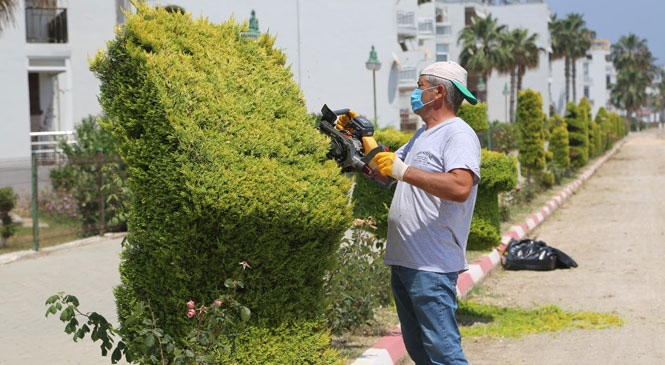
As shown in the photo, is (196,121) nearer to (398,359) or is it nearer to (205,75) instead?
(205,75)

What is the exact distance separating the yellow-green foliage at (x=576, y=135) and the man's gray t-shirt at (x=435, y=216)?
25655 millimetres

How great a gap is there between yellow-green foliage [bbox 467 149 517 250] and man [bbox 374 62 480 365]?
15.9 ft

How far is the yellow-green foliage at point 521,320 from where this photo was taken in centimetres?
771

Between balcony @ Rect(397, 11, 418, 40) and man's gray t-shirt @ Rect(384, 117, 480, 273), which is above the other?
balcony @ Rect(397, 11, 418, 40)

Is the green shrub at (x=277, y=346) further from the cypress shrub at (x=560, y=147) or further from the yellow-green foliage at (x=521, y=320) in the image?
the cypress shrub at (x=560, y=147)

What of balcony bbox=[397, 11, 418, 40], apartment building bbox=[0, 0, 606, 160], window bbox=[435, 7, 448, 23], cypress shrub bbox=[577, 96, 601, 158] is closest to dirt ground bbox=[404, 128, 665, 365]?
apartment building bbox=[0, 0, 606, 160]

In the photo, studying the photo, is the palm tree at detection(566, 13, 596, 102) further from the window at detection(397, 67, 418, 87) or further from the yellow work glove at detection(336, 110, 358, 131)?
the yellow work glove at detection(336, 110, 358, 131)

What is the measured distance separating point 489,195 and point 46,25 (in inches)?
683

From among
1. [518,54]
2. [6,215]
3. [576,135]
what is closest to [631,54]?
[518,54]

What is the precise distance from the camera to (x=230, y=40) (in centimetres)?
462

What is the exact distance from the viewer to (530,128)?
69.6 feet

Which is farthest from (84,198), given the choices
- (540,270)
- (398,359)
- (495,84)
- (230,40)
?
(495,84)

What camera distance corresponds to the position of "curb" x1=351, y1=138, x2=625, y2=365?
20.6 ft

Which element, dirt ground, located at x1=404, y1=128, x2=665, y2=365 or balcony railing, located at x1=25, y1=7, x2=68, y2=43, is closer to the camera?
dirt ground, located at x1=404, y1=128, x2=665, y2=365
